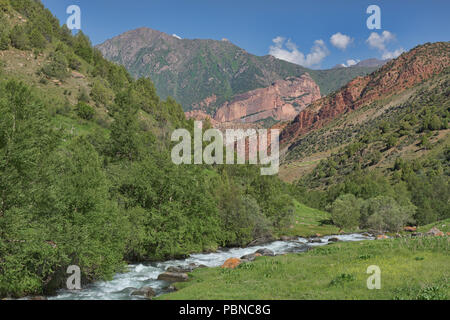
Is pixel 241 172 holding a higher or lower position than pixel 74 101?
lower

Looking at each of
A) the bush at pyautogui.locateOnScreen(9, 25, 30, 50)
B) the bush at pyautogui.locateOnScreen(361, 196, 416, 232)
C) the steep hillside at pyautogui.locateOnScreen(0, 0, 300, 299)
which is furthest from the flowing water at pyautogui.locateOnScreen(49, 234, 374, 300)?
the bush at pyautogui.locateOnScreen(9, 25, 30, 50)

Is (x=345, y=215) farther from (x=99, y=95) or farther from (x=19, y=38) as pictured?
(x=19, y=38)

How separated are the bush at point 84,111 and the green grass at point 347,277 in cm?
7639

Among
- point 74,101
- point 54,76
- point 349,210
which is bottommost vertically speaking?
point 349,210

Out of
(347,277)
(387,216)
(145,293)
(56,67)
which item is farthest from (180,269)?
(56,67)

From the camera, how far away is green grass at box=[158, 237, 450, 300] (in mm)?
15258

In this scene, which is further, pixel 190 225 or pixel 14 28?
pixel 14 28

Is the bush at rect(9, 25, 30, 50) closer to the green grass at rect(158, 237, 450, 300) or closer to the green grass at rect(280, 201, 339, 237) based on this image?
the green grass at rect(280, 201, 339, 237)

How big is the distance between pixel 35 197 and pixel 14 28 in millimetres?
93827

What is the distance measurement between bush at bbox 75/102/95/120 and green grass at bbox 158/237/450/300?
7639 cm

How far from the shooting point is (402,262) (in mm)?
20156

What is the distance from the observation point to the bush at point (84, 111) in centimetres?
8694
